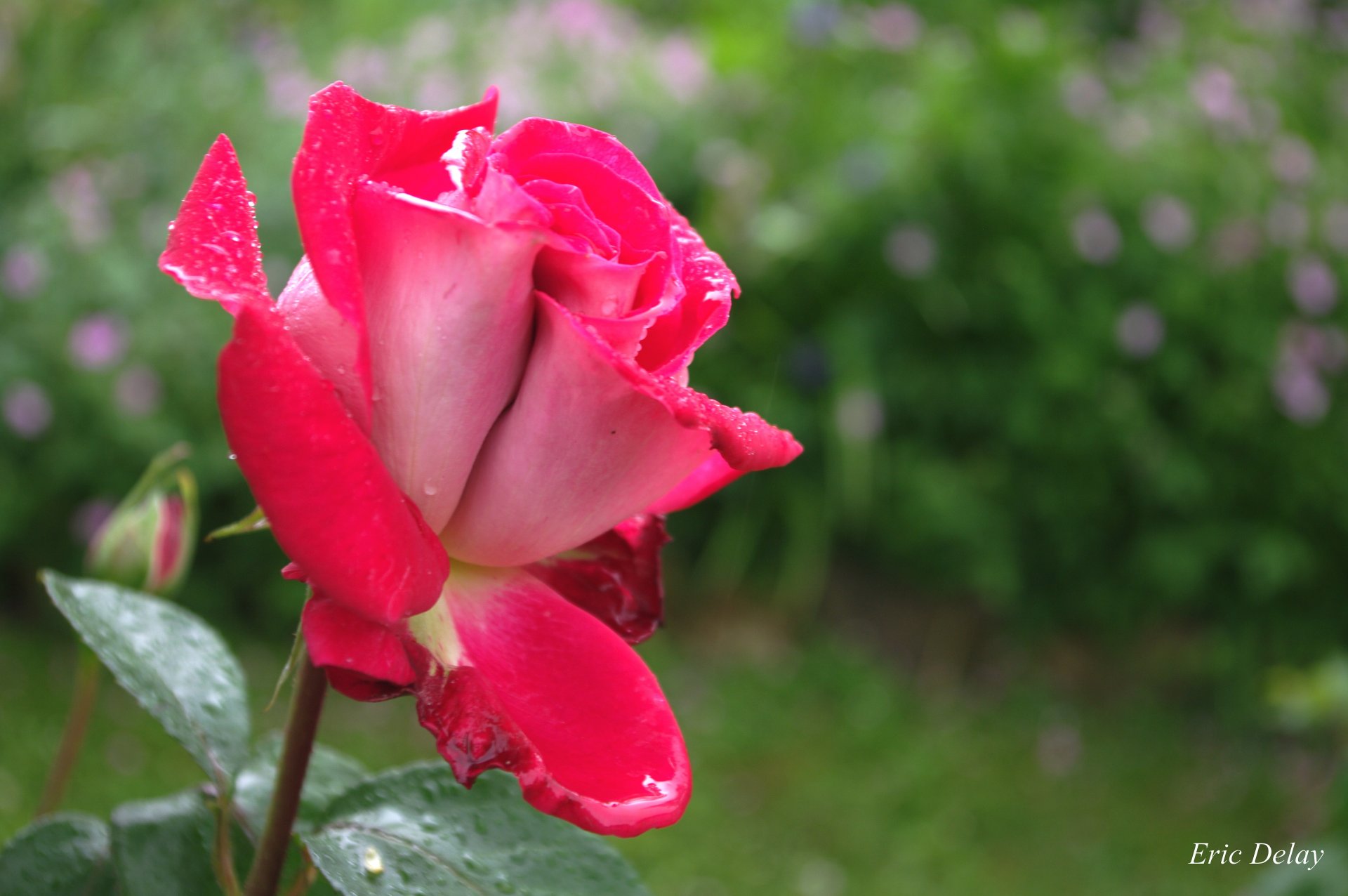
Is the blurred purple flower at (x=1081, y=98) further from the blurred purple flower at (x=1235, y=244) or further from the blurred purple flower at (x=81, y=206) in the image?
the blurred purple flower at (x=81, y=206)

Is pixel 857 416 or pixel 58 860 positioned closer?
pixel 58 860

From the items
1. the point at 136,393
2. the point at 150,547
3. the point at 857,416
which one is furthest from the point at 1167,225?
the point at 150,547

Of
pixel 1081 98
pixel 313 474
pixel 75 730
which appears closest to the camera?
pixel 313 474

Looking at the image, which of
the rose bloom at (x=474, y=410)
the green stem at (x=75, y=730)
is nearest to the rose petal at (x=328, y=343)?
the rose bloom at (x=474, y=410)

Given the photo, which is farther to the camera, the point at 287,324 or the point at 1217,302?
the point at 1217,302

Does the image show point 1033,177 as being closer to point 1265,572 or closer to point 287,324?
point 1265,572

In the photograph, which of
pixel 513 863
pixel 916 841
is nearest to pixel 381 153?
pixel 513 863

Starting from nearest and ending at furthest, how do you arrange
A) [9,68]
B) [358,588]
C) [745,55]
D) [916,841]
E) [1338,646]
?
[358,588]
[916,841]
[9,68]
[1338,646]
[745,55]

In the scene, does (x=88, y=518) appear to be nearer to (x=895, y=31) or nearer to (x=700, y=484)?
(x=700, y=484)
